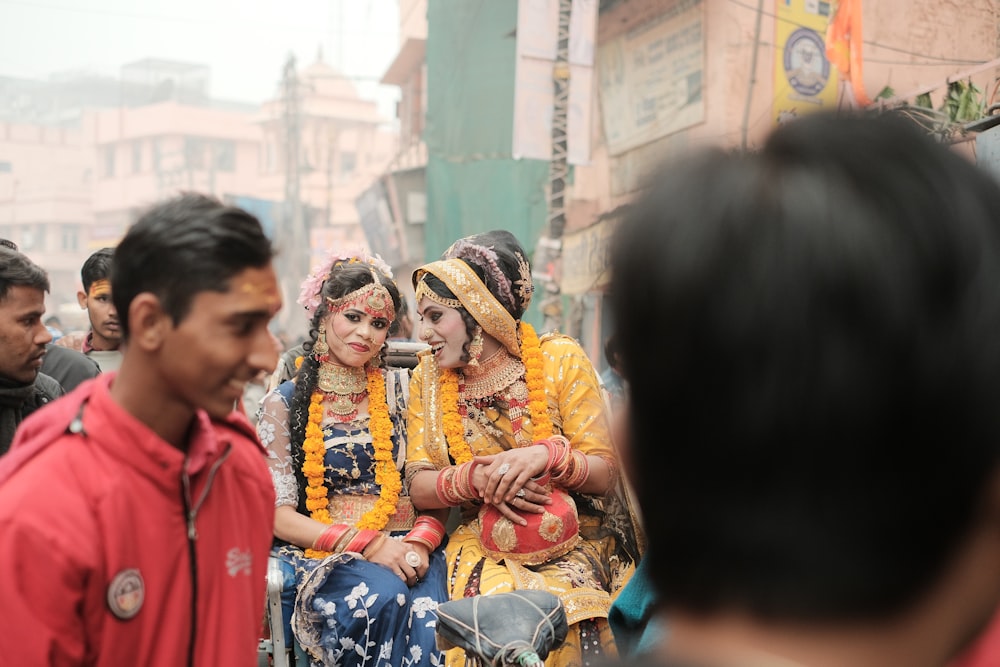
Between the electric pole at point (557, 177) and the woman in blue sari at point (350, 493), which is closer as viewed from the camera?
the woman in blue sari at point (350, 493)

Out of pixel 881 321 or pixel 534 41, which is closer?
pixel 881 321

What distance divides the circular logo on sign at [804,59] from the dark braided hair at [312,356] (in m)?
8.56

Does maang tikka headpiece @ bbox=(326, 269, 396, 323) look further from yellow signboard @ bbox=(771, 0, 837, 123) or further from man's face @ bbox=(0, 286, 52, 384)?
yellow signboard @ bbox=(771, 0, 837, 123)

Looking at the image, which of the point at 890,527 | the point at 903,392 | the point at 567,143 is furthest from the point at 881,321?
the point at 567,143

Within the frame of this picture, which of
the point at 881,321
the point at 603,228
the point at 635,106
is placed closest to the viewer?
the point at 881,321

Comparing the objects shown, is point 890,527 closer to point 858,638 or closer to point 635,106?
point 858,638

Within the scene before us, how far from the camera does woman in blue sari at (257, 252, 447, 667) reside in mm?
3336

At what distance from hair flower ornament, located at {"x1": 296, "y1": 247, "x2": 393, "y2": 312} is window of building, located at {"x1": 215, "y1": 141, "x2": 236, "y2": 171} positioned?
58.2 metres

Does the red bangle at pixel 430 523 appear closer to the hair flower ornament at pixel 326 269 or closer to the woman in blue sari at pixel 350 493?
the woman in blue sari at pixel 350 493

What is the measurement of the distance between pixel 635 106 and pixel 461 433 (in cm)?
1002

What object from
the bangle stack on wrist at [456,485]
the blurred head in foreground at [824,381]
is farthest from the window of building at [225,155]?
the blurred head in foreground at [824,381]

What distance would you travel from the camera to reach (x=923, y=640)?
72 centimetres

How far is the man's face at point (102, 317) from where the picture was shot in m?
4.62

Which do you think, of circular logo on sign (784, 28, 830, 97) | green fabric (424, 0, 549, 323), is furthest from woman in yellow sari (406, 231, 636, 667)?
green fabric (424, 0, 549, 323)
